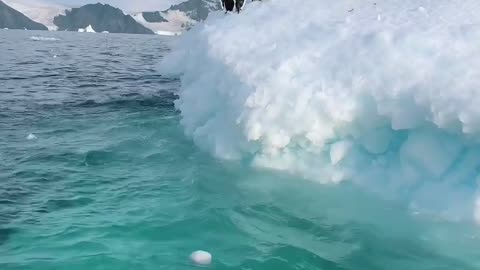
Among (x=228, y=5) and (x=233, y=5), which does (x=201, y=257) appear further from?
(x=228, y=5)

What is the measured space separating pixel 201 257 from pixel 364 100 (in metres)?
3.12

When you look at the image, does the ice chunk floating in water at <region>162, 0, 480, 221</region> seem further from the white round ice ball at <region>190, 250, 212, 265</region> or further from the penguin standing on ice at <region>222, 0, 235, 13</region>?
the penguin standing on ice at <region>222, 0, 235, 13</region>

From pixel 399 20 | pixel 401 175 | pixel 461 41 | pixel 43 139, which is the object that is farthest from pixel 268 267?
pixel 43 139

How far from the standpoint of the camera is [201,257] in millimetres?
4789

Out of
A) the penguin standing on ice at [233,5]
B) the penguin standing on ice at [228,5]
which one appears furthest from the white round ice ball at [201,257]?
the penguin standing on ice at [228,5]

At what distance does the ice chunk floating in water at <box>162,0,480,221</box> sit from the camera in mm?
5707

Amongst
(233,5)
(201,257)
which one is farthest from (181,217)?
(233,5)

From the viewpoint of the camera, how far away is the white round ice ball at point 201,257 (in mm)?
4758

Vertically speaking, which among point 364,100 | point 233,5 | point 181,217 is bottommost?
point 181,217

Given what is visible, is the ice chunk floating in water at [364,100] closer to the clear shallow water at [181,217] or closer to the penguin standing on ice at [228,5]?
the clear shallow water at [181,217]

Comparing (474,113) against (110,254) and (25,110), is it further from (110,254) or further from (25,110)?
(25,110)

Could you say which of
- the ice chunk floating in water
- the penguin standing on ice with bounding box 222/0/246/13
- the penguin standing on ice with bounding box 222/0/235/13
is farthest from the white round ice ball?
the penguin standing on ice with bounding box 222/0/235/13

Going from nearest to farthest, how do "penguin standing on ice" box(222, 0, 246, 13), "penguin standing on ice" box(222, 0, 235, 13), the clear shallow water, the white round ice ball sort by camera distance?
the white round ice ball < the clear shallow water < "penguin standing on ice" box(222, 0, 246, 13) < "penguin standing on ice" box(222, 0, 235, 13)

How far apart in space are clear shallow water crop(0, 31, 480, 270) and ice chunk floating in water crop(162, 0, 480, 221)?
0.36 m
